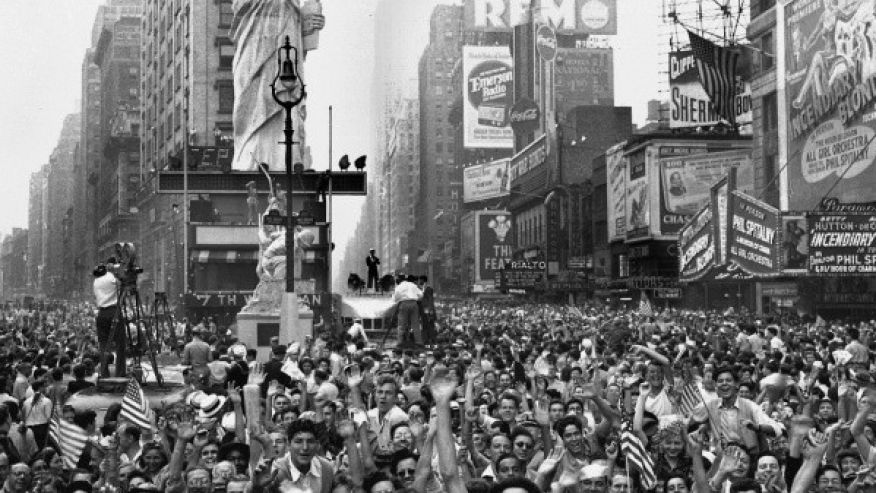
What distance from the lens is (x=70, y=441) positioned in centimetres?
1078

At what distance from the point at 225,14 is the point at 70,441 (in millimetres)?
72007

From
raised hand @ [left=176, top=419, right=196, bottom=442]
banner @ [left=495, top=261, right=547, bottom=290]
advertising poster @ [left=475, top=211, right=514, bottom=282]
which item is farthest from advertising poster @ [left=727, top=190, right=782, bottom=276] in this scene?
advertising poster @ [left=475, top=211, right=514, bottom=282]

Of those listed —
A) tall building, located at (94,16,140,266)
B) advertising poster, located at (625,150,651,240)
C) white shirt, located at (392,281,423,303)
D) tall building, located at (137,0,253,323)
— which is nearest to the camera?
white shirt, located at (392,281,423,303)

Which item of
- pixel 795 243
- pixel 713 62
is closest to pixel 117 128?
pixel 713 62

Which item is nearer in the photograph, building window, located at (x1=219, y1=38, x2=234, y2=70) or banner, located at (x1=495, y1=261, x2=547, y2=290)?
building window, located at (x1=219, y1=38, x2=234, y2=70)

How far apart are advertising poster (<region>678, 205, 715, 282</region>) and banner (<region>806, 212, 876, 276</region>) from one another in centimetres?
587

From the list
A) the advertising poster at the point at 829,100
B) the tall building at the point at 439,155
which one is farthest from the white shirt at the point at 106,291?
the tall building at the point at 439,155

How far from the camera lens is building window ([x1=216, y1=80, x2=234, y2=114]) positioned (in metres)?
80.4

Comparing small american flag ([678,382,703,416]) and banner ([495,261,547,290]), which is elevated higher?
banner ([495,261,547,290])

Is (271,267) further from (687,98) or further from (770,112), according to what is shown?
(687,98)

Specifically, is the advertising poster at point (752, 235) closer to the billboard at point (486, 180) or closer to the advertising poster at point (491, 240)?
the billboard at point (486, 180)

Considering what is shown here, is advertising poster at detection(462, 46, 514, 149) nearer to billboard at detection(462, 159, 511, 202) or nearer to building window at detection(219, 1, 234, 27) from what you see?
billboard at detection(462, 159, 511, 202)

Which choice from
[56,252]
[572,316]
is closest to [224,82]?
[572,316]

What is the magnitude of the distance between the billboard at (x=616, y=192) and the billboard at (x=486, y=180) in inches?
2031
